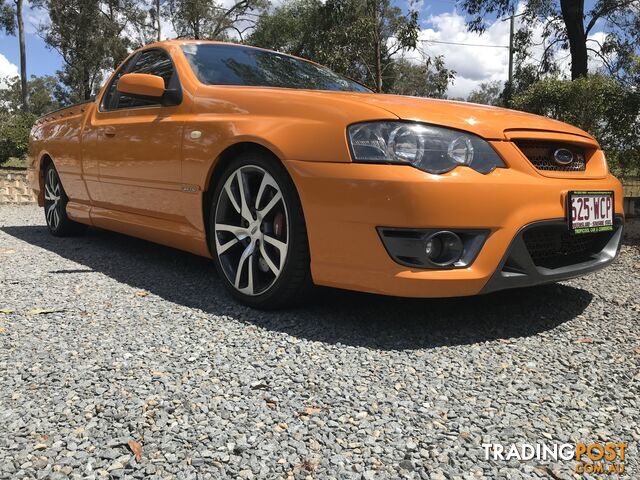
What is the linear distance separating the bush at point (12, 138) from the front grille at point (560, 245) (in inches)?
450

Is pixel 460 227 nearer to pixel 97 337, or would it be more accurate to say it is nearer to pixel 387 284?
pixel 387 284

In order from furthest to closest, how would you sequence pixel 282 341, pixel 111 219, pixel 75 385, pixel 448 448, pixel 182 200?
pixel 111 219
pixel 182 200
pixel 282 341
pixel 75 385
pixel 448 448

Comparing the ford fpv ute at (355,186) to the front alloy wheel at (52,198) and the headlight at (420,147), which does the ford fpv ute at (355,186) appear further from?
the front alloy wheel at (52,198)

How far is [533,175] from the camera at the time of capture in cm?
239

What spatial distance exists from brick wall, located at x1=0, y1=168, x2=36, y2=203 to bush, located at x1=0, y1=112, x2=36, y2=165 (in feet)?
5.33

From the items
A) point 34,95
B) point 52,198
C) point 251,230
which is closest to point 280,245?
point 251,230

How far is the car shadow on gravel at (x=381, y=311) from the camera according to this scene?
97.3 inches

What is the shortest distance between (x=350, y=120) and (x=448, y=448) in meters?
1.38

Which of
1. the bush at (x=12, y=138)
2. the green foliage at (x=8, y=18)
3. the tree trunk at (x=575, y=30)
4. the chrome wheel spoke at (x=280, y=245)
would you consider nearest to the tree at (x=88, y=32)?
the green foliage at (x=8, y=18)

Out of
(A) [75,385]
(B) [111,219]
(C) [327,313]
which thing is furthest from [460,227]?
(B) [111,219]

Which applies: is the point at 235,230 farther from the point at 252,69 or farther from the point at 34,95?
the point at 34,95

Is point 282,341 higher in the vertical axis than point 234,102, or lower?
lower

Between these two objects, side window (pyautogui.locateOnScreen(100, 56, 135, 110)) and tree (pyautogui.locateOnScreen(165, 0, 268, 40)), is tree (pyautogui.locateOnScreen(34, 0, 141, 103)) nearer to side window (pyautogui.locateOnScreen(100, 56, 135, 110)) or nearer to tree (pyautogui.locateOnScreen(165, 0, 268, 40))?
tree (pyautogui.locateOnScreen(165, 0, 268, 40))

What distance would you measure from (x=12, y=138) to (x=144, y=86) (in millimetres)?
9520
